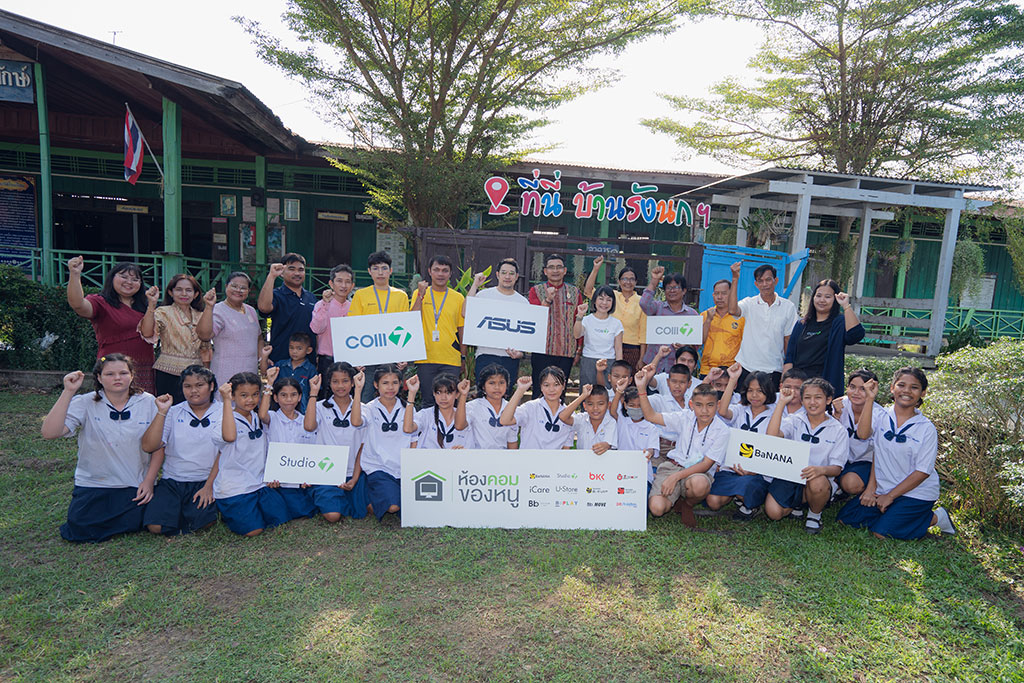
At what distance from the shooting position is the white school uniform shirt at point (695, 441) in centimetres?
429

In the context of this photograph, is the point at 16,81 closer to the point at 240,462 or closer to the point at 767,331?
the point at 240,462

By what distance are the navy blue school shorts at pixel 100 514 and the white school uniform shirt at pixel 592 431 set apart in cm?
298

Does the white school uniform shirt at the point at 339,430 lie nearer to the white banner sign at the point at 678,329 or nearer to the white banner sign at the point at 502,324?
the white banner sign at the point at 502,324

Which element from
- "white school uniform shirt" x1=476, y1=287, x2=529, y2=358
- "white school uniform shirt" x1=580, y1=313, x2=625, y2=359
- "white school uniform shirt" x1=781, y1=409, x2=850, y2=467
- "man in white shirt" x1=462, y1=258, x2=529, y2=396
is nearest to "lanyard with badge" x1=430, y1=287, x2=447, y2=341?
"man in white shirt" x1=462, y1=258, x2=529, y2=396

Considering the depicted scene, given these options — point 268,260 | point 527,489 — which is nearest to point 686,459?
point 527,489

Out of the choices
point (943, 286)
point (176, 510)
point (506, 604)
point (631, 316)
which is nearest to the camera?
point (506, 604)

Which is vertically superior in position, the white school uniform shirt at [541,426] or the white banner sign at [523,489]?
the white school uniform shirt at [541,426]

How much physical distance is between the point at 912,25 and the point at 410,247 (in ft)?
38.6

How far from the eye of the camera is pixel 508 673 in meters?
2.65

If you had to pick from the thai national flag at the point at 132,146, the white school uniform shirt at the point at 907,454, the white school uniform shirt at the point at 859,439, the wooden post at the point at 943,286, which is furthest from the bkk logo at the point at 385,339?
the wooden post at the point at 943,286

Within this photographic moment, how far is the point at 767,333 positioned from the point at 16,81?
1026 centimetres

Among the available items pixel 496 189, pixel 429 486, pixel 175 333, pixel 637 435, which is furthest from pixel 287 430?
pixel 496 189

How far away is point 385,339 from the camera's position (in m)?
4.77

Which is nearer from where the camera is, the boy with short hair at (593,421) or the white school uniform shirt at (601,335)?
the boy with short hair at (593,421)
